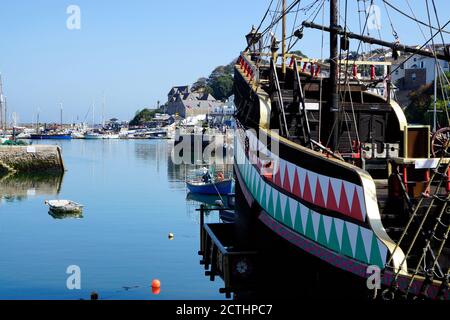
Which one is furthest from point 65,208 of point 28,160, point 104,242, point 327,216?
point 327,216

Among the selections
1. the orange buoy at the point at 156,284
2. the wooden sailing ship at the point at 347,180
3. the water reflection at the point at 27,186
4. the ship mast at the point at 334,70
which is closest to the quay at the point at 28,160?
the water reflection at the point at 27,186

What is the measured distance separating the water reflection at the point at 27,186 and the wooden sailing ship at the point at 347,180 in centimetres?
4447

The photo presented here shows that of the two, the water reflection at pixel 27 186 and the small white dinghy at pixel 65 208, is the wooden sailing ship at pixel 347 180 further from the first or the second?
the water reflection at pixel 27 186

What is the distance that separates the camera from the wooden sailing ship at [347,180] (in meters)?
10.1

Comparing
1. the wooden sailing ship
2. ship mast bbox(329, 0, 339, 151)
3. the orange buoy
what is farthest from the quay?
ship mast bbox(329, 0, 339, 151)

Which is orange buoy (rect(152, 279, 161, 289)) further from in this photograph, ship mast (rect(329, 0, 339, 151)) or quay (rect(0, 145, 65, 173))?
quay (rect(0, 145, 65, 173))

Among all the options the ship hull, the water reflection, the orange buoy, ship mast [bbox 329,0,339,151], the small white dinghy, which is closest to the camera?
the ship hull

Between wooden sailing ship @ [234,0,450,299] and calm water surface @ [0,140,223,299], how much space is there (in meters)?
9.69

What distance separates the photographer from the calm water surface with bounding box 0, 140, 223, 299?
27.2m

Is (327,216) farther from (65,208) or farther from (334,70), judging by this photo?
(65,208)

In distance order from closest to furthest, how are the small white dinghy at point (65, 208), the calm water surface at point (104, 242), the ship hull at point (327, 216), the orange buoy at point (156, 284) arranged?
the ship hull at point (327, 216) < the orange buoy at point (156, 284) < the calm water surface at point (104, 242) < the small white dinghy at point (65, 208)

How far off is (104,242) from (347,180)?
1112 inches

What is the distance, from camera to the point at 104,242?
1474 inches
